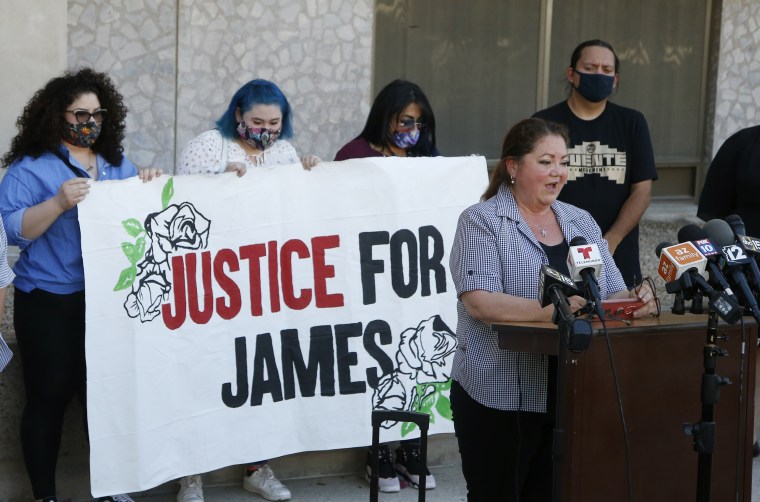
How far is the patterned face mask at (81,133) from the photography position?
5.29m

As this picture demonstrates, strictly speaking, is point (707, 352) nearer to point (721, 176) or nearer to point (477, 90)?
point (721, 176)

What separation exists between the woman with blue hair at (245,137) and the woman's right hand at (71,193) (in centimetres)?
63

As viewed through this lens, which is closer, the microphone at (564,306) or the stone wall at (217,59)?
the microphone at (564,306)

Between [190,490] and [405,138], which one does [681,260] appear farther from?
[190,490]

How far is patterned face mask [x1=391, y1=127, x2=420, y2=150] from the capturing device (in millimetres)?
6012

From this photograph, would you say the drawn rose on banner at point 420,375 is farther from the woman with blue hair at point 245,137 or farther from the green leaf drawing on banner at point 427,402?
the woman with blue hair at point 245,137

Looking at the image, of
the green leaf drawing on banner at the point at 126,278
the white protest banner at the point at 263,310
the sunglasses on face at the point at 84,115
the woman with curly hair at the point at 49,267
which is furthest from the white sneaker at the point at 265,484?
the sunglasses on face at the point at 84,115

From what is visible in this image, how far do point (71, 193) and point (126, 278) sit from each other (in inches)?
18.2

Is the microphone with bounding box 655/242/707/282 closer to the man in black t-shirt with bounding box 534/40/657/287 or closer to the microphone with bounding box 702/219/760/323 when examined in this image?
the microphone with bounding box 702/219/760/323

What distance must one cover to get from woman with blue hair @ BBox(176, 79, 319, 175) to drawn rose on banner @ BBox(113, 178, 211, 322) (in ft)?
0.87

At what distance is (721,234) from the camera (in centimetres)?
408

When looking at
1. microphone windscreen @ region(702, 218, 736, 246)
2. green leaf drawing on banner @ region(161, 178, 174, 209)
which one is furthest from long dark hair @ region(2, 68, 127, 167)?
microphone windscreen @ region(702, 218, 736, 246)

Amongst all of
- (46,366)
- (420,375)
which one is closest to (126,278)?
(46,366)

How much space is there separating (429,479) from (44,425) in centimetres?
193
